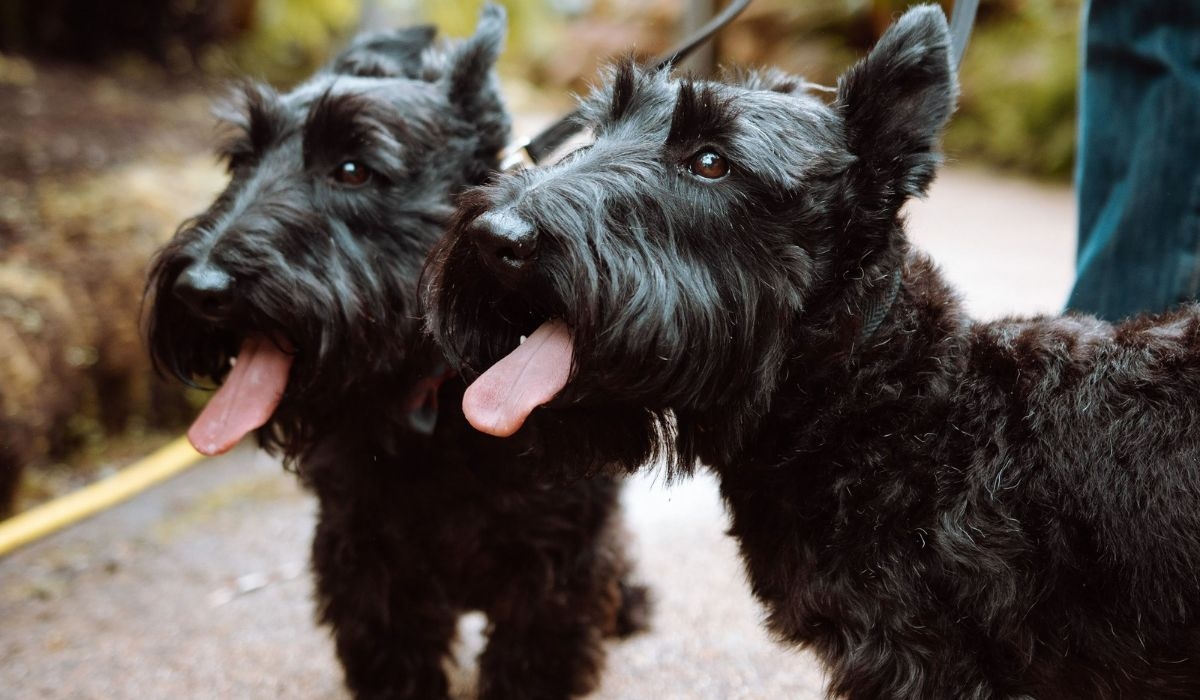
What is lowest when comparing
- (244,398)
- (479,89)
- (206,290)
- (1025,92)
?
(1025,92)

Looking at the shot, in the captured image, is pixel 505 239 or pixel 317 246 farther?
pixel 317 246

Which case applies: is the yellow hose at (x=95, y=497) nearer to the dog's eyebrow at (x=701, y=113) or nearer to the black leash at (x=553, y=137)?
the black leash at (x=553, y=137)

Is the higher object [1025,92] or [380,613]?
[380,613]

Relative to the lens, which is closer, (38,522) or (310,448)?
(310,448)

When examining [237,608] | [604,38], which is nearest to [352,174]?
[237,608]

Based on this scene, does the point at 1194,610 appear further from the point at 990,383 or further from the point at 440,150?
the point at 440,150

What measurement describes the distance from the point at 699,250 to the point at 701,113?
0.29 m

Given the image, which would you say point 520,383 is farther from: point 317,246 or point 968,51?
point 968,51

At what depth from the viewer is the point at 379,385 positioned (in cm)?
283

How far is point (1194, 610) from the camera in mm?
1869

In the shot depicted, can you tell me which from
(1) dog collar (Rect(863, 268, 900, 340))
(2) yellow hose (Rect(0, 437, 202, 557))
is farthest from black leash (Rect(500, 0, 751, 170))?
(2) yellow hose (Rect(0, 437, 202, 557))

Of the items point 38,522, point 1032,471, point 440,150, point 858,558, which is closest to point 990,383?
point 1032,471

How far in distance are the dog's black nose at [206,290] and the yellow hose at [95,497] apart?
3.97ft

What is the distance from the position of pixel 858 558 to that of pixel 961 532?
0.69 feet
